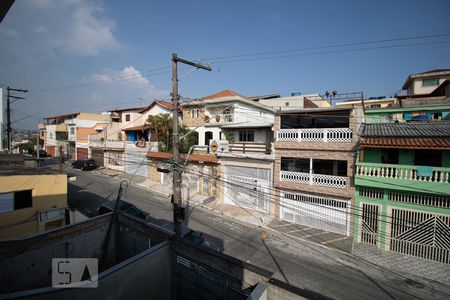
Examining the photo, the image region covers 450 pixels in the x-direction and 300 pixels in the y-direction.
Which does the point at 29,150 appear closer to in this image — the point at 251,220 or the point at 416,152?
the point at 251,220

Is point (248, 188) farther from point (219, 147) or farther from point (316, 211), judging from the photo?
point (316, 211)

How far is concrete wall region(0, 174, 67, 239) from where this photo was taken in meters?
13.3

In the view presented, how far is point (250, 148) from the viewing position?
2117cm

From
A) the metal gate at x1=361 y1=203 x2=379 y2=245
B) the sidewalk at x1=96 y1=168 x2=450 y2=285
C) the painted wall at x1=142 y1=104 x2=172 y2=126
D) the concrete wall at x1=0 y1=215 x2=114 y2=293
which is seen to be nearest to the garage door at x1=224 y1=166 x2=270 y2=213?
the sidewalk at x1=96 y1=168 x2=450 y2=285

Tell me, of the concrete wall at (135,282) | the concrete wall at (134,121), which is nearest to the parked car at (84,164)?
the concrete wall at (134,121)

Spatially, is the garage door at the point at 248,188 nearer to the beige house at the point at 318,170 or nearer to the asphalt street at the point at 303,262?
the beige house at the point at 318,170

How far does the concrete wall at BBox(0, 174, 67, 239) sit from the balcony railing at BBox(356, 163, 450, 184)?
1975cm

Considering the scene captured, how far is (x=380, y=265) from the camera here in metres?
12.4

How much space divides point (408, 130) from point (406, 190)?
403cm

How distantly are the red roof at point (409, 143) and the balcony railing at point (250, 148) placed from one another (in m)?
7.80

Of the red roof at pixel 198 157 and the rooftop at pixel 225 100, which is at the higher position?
the rooftop at pixel 225 100

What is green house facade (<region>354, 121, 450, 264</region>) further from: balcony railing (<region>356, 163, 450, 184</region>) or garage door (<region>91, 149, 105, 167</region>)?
garage door (<region>91, 149, 105, 167</region>)

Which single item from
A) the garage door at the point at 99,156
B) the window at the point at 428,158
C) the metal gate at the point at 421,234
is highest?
the window at the point at 428,158

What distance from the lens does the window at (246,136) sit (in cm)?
2322
